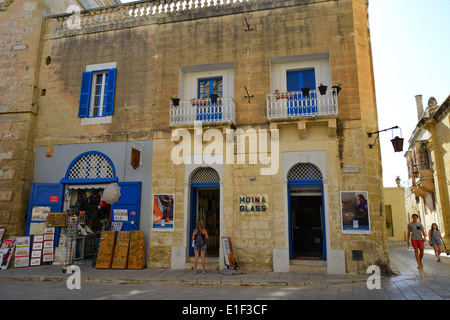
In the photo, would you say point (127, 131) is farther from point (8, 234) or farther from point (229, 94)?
point (8, 234)

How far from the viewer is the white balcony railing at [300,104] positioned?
34.6ft

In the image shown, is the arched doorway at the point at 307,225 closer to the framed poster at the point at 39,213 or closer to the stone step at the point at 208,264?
the stone step at the point at 208,264

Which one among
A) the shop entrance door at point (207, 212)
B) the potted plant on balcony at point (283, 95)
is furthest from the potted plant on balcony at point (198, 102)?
the shop entrance door at point (207, 212)

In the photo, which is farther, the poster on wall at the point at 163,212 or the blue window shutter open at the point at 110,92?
the blue window shutter open at the point at 110,92

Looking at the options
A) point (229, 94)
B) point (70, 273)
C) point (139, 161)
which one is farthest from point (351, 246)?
point (70, 273)

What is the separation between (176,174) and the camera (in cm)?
1175

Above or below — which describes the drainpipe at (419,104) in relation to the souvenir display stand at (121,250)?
above

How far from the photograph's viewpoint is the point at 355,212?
395 inches

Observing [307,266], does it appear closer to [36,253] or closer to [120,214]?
[120,214]

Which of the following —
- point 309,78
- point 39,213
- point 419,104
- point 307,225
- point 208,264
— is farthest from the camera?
point 419,104

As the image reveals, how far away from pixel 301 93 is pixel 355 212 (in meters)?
4.47

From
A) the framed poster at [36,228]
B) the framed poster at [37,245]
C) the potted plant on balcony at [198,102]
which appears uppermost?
the potted plant on balcony at [198,102]

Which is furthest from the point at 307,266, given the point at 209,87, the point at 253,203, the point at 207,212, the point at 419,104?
the point at 419,104

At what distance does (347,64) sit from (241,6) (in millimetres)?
4627
